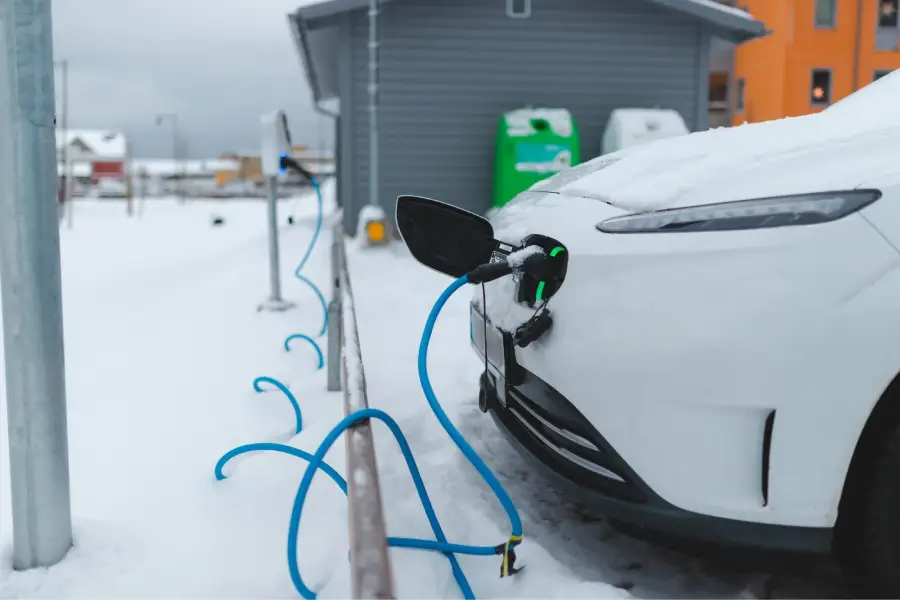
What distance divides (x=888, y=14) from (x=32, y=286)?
2214 centimetres

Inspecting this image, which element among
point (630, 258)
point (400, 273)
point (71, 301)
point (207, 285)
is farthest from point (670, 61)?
point (630, 258)

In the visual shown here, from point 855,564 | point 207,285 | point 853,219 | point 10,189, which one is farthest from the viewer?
point 207,285

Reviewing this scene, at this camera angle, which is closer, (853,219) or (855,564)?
(853,219)

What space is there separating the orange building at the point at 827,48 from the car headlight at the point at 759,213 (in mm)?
19291

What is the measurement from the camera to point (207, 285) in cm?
776

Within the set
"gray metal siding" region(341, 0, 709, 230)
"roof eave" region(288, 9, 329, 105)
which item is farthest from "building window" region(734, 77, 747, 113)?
"roof eave" region(288, 9, 329, 105)

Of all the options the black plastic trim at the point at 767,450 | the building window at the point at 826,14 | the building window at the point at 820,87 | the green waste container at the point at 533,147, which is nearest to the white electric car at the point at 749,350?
the black plastic trim at the point at 767,450

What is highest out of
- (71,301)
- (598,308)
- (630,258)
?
(630,258)

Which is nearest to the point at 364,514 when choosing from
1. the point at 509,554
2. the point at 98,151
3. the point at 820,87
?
the point at 509,554

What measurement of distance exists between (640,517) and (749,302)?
54cm

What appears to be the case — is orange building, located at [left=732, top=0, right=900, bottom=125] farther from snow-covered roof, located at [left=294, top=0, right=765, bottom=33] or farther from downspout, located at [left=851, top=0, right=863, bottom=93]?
snow-covered roof, located at [left=294, top=0, right=765, bottom=33]

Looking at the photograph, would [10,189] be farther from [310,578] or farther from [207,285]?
[207,285]

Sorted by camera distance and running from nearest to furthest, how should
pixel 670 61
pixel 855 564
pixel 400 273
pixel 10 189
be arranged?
1. pixel 855 564
2. pixel 10 189
3. pixel 400 273
4. pixel 670 61

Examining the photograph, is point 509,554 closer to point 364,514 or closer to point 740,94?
point 364,514
